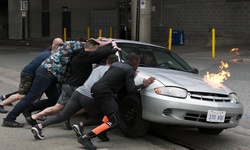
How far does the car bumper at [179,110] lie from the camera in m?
5.07

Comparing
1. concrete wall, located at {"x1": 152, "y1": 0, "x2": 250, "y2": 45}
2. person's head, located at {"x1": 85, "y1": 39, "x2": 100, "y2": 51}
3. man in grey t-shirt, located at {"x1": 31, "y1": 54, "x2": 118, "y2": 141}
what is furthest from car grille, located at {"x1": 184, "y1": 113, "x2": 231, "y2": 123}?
concrete wall, located at {"x1": 152, "y1": 0, "x2": 250, "y2": 45}

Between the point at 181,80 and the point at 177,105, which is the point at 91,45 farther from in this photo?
the point at 177,105

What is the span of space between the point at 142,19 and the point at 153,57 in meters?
16.4

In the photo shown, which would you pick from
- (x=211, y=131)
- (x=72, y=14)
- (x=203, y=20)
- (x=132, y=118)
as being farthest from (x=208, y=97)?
(x=72, y=14)

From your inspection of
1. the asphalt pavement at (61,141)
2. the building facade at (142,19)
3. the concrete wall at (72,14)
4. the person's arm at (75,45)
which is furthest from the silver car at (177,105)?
the concrete wall at (72,14)

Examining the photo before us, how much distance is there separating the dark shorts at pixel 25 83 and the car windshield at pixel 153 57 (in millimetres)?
1572

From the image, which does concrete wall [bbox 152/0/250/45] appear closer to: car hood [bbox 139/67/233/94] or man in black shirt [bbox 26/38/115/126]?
car hood [bbox 139/67/233/94]

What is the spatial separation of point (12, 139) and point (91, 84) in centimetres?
141

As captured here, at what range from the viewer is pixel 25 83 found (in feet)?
20.9

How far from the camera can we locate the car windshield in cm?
640

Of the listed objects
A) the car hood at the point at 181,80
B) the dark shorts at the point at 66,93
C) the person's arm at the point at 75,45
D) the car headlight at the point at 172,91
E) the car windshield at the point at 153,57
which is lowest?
the dark shorts at the point at 66,93

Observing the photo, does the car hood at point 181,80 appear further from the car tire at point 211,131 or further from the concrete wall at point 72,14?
the concrete wall at point 72,14

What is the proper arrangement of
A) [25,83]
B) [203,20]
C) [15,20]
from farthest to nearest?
[15,20] < [203,20] < [25,83]

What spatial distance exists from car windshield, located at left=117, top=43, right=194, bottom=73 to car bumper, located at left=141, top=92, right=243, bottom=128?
121 centimetres
